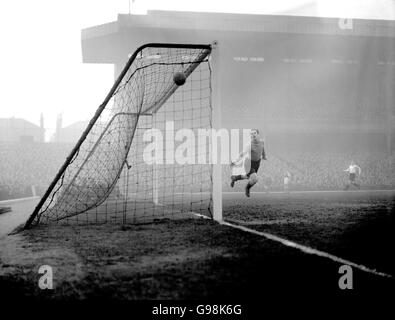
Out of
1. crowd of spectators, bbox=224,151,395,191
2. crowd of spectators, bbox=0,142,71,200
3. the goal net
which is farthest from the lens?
crowd of spectators, bbox=0,142,71,200

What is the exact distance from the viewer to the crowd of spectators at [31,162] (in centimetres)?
2491

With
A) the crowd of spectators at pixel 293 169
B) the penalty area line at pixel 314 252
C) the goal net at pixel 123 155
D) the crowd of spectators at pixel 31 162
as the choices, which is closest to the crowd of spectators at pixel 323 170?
the crowd of spectators at pixel 293 169

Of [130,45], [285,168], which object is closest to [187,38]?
[130,45]

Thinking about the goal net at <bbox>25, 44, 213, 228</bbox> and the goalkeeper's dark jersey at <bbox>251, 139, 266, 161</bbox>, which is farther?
the goalkeeper's dark jersey at <bbox>251, 139, 266, 161</bbox>

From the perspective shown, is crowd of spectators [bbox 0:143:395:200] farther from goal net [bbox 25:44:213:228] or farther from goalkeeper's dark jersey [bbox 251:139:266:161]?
goalkeeper's dark jersey [bbox 251:139:266:161]

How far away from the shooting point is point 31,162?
2806 cm

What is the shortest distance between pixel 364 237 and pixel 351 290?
1.87 m

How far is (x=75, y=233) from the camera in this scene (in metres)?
4.56

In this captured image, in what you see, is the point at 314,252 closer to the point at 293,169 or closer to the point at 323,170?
the point at 293,169

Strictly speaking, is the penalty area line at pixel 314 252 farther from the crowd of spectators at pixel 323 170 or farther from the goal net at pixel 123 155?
the crowd of spectators at pixel 323 170

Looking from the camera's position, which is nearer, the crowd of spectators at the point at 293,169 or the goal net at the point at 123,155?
the goal net at the point at 123,155

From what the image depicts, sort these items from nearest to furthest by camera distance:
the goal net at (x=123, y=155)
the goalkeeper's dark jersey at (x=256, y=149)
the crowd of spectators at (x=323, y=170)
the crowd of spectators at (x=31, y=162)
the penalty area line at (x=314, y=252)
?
the penalty area line at (x=314, y=252), the goal net at (x=123, y=155), the goalkeeper's dark jersey at (x=256, y=149), the crowd of spectators at (x=323, y=170), the crowd of spectators at (x=31, y=162)

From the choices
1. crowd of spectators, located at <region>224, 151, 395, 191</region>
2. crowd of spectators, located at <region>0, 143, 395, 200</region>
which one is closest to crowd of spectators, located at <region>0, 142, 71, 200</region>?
crowd of spectators, located at <region>0, 143, 395, 200</region>

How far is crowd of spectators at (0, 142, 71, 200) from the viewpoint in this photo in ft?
81.7
